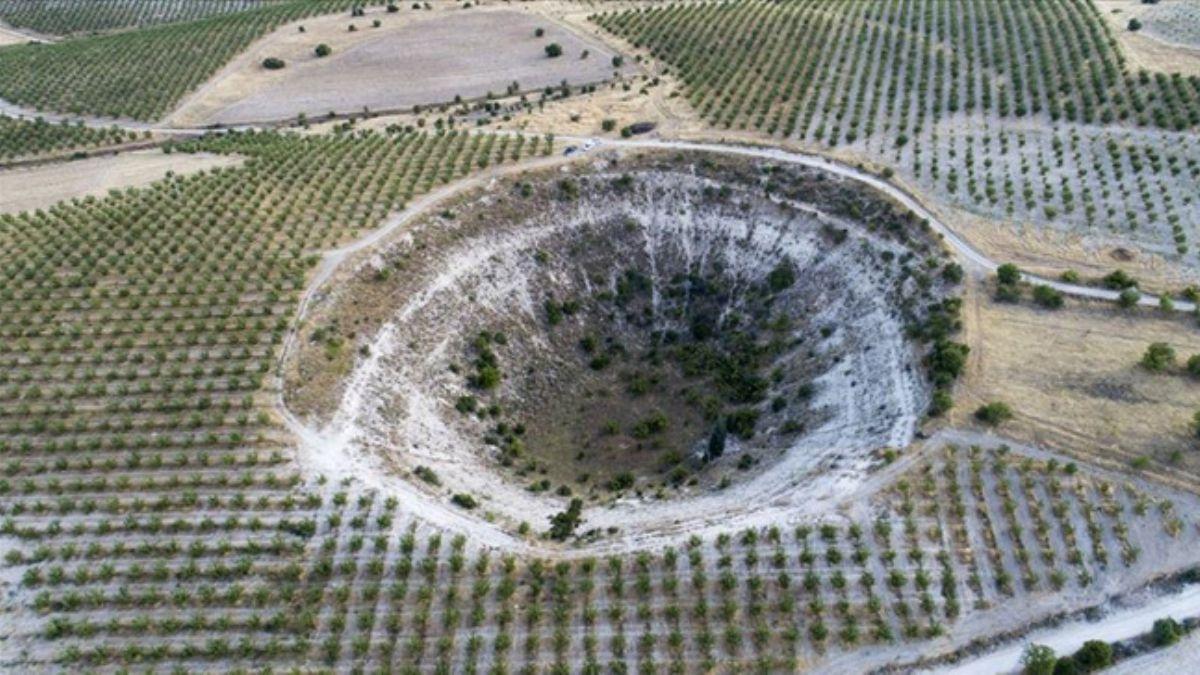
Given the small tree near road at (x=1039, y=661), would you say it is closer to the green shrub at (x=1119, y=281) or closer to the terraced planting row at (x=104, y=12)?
the green shrub at (x=1119, y=281)

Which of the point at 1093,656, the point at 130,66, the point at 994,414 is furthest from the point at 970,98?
the point at 130,66

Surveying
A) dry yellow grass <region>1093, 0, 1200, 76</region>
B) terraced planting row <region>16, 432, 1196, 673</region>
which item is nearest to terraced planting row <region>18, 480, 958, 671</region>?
terraced planting row <region>16, 432, 1196, 673</region>

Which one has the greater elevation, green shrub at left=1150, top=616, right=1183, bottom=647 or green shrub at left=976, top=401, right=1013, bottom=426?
green shrub at left=976, top=401, right=1013, bottom=426

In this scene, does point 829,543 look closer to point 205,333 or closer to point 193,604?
point 193,604

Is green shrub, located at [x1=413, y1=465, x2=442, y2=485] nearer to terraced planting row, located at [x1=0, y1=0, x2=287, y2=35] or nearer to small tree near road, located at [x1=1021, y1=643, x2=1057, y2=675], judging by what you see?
small tree near road, located at [x1=1021, y1=643, x2=1057, y2=675]

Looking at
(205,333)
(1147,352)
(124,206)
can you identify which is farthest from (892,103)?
(124,206)

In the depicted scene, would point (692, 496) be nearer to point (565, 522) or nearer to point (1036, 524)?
point (565, 522)
